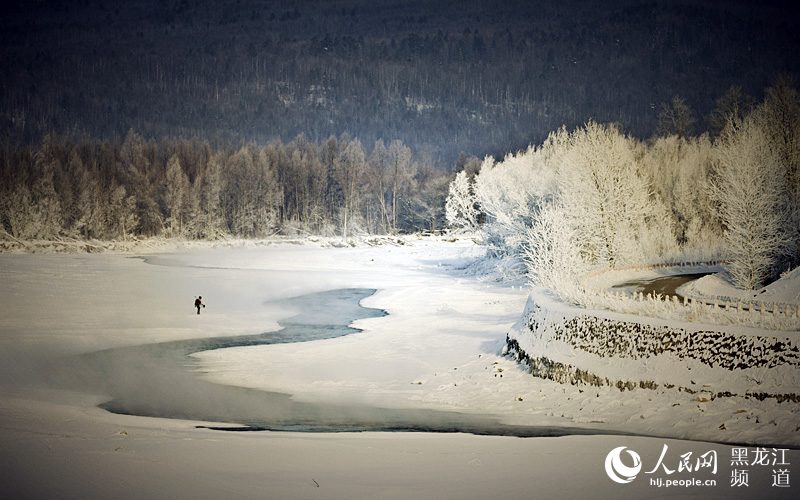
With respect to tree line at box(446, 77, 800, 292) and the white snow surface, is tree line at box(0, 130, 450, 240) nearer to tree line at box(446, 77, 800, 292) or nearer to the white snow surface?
tree line at box(446, 77, 800, 292)

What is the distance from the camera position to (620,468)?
11734mm

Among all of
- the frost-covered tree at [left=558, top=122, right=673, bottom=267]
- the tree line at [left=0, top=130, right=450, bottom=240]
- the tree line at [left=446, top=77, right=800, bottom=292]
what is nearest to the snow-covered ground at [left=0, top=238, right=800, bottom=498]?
the tree line at [left=446, top=77, right=800, bottom=292]

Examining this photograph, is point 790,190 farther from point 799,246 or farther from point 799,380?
point 799,380

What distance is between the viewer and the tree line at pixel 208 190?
96250 millimetres

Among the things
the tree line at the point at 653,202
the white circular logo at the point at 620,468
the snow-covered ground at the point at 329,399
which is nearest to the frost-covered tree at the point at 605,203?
the tree line at the point at 653,202

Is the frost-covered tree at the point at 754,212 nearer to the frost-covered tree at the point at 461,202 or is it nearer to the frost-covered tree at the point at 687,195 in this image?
the frost-covered tree at the point at 687,195

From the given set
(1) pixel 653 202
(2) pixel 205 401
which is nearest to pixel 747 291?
(2) pixel 205 401

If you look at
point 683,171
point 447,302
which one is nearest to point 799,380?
point 447,302

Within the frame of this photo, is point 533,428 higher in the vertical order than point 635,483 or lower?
lower

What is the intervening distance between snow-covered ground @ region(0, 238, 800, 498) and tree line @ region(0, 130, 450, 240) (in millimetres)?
50074

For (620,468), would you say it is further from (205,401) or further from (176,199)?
(176,199)

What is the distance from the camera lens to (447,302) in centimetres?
4094

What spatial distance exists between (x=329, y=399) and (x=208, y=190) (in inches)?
3559

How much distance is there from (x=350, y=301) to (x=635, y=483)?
3495 cm
